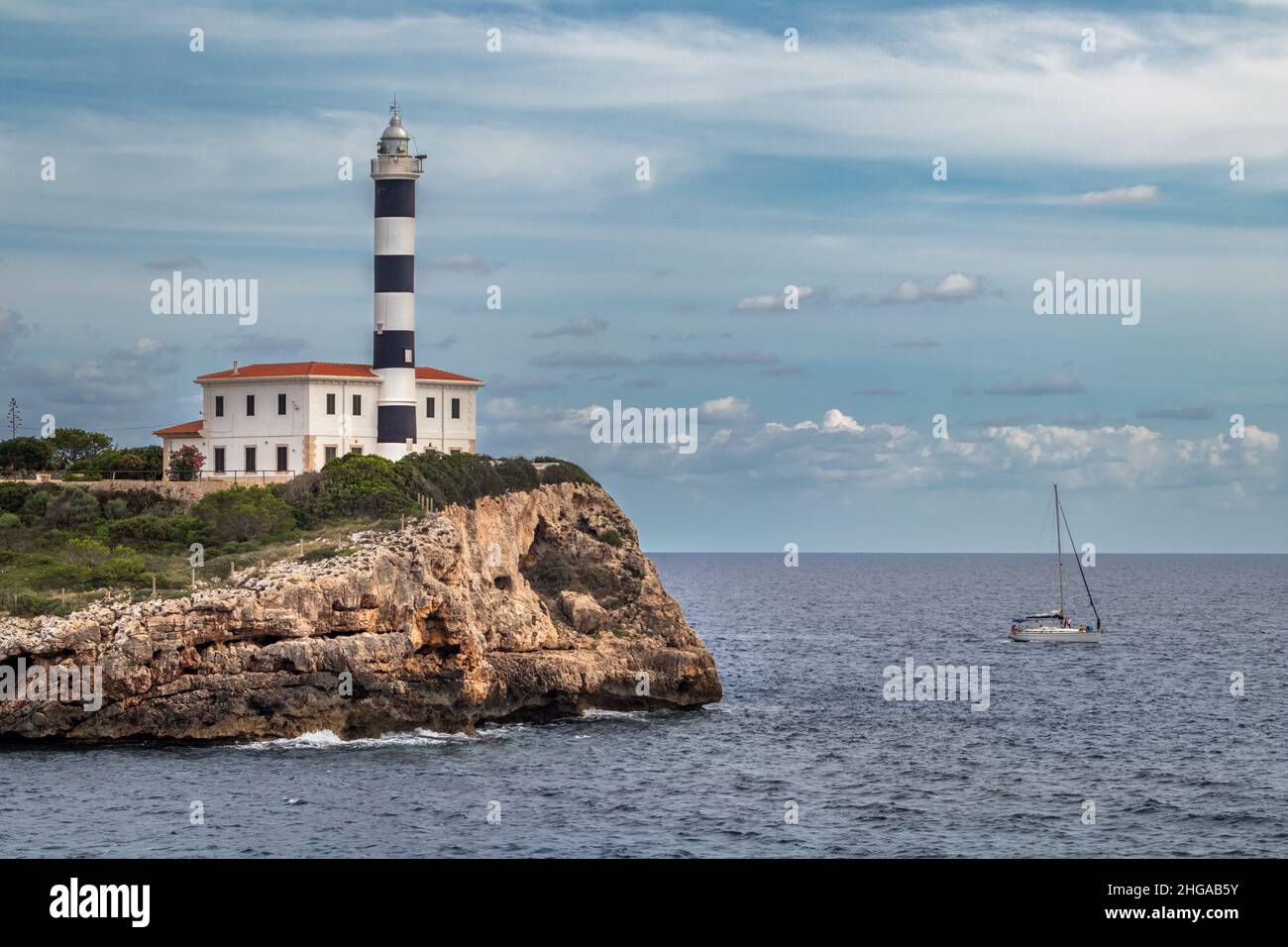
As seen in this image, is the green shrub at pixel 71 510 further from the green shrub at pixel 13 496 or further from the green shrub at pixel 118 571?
the green shrub at pixel 118 571

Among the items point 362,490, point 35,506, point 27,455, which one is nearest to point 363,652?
point 362,490

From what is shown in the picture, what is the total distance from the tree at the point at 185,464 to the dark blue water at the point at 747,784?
23935mm

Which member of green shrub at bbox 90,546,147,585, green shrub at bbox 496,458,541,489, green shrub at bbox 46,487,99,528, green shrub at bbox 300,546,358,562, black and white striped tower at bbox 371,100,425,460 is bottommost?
green shrub at bbox 90,546,147,585

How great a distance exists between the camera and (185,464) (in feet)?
210

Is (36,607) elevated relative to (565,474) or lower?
lower

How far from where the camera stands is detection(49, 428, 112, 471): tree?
70.2m

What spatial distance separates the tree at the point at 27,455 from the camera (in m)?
68.5

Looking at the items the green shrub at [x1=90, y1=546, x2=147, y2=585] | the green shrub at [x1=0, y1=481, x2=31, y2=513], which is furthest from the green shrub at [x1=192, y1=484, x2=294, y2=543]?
the green shrub at [x1=0, y1=481, x2=31, y2=513]

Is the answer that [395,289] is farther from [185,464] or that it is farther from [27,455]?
[27,455]

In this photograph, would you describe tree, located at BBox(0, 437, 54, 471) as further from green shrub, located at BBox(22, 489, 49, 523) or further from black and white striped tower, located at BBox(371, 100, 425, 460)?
black and white striped tower, located at BBox(371, 100, 425, 460)

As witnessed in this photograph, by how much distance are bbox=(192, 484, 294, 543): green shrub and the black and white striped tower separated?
26.8 ft

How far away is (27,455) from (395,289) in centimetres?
2045
